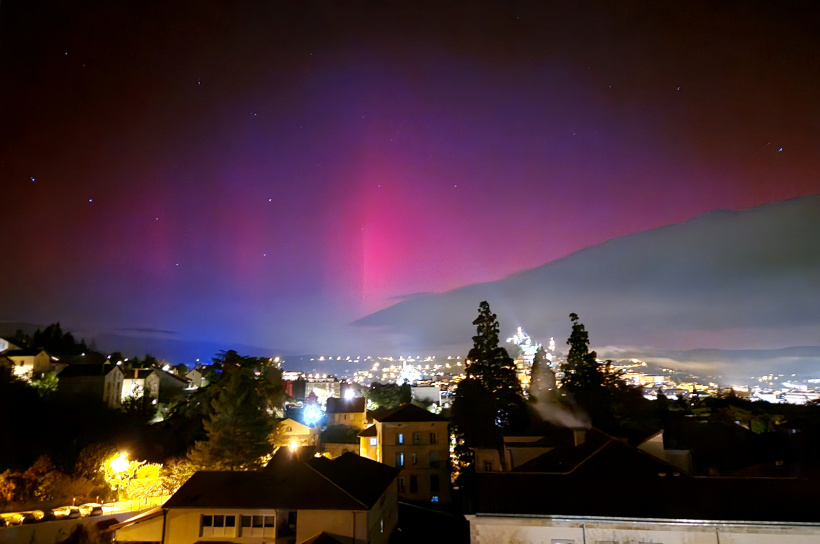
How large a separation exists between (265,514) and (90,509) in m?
12.8

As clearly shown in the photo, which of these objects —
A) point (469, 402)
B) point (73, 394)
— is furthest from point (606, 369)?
point (73, 394)

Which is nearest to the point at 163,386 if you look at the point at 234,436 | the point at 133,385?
the point at 133,385

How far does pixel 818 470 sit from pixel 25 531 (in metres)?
31.7

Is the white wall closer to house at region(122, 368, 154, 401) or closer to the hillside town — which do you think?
the hillside town

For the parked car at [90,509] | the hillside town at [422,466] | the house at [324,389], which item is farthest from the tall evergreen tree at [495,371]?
the house at [324,389]

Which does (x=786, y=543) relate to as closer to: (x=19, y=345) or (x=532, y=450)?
(x=532, y=450)

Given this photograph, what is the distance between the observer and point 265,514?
57.4 ft

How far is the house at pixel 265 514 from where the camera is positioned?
1705 centimetres

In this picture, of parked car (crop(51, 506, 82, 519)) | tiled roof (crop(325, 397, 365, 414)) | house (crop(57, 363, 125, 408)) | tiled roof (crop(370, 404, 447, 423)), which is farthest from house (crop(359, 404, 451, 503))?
house (crop(57, 363, 125, 408))

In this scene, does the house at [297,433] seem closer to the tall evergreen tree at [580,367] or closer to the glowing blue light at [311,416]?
the glowing blue light at [311,416]

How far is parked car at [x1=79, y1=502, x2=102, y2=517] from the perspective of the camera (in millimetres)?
23547

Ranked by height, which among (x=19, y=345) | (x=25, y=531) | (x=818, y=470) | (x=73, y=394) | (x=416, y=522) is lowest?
(x=416, y=522)

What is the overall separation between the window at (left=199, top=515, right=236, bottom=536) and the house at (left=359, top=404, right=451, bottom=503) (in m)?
15.7

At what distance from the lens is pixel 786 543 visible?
1314cm
